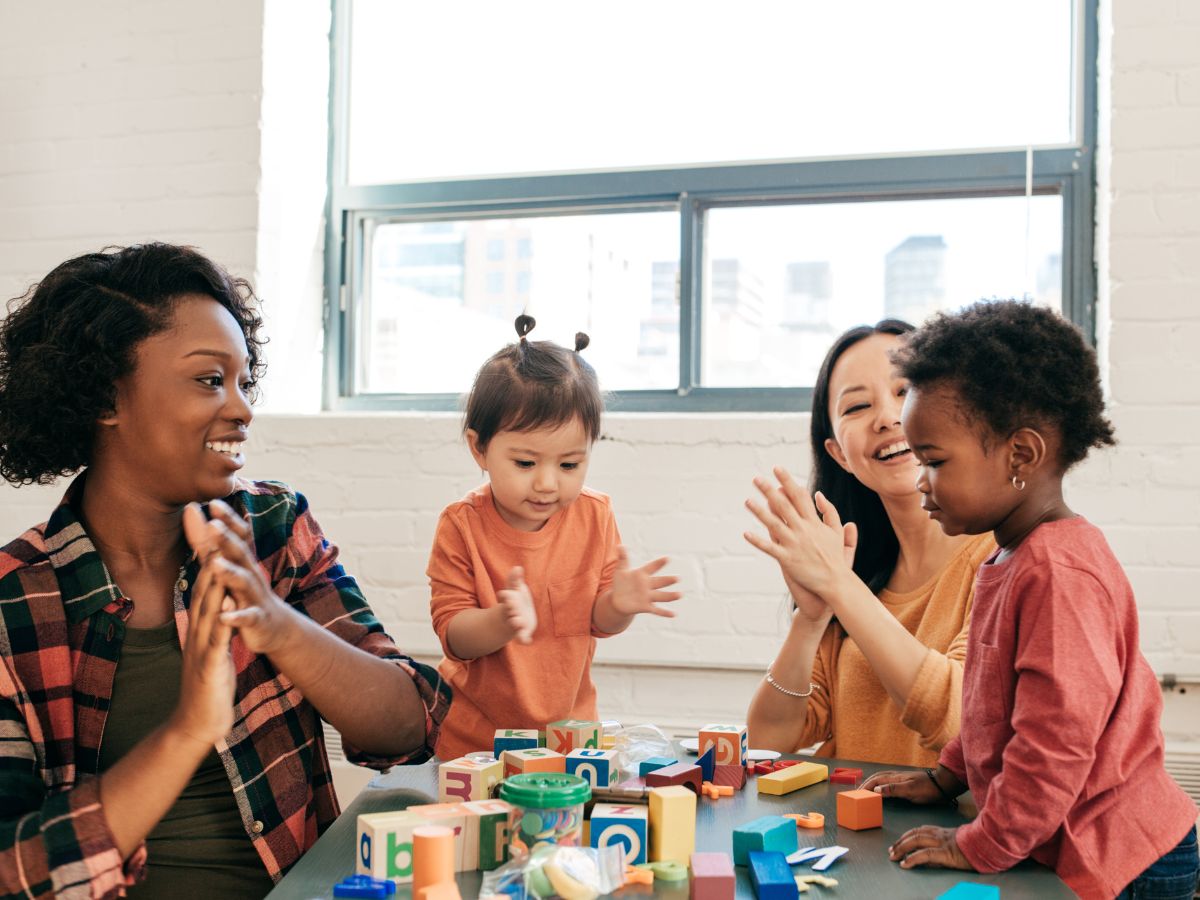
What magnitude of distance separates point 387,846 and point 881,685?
0.91m

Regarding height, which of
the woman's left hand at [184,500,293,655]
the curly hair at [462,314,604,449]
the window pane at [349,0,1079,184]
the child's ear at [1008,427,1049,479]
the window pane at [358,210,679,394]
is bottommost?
the woman's left hand at [184,500,293,655]

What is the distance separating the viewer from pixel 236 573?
111cm

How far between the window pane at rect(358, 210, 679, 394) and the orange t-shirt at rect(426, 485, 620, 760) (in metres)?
1.01

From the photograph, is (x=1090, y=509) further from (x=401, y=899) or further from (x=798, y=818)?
(x=401, y=899)

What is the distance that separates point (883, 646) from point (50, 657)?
1048mm

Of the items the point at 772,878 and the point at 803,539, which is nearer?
the point at 772,878

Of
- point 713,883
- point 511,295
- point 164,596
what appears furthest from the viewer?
point 511,295

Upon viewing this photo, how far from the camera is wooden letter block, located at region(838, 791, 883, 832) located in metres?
1.17

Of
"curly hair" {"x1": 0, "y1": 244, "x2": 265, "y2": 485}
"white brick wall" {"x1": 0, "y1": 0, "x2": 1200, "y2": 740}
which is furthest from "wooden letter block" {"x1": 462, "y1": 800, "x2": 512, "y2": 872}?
"white brick wall" {"x1": 0, "y1": 0, "x2": 1200, "y2": 740}

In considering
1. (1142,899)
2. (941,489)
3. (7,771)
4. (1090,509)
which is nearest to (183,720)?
(7,771)

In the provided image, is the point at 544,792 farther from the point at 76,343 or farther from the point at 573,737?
the point at 76,343

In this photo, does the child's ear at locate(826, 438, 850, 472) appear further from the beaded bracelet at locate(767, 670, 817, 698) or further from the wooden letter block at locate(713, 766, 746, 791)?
the wooden letter block at locate(713, 766, 746, 791)

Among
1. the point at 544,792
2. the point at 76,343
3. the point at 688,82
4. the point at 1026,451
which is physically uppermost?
the point at 688,82

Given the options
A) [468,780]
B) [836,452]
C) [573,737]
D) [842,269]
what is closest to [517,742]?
[573,737]
